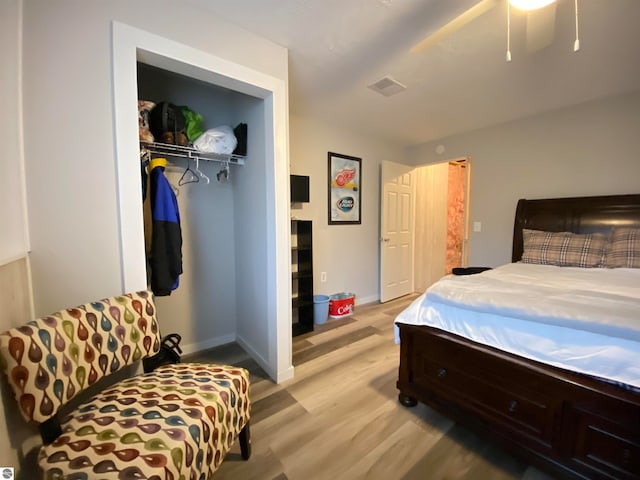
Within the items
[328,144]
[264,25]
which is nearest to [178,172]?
[264,25]

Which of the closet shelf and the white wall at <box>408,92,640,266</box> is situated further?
the white wall at <box>408,92,640,266</box>

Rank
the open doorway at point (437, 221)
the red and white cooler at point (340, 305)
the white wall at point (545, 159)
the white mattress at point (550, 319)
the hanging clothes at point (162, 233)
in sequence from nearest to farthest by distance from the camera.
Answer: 1. the white mattress at point (550, 319)
2. the hanging clothes at point (162, 233)
3. the white wall at point (545, 159)
4. the red and white cooler at point (340, 305)
5. the open doorway at point (437, 221)

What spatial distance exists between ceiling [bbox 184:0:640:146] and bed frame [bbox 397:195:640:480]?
1.89 meters

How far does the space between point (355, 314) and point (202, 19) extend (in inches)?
123

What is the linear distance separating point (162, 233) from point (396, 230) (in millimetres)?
3117

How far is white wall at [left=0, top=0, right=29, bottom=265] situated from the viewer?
3.31 feet

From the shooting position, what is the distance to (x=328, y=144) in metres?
3.24

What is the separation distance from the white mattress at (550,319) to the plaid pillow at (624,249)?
0.48 meters

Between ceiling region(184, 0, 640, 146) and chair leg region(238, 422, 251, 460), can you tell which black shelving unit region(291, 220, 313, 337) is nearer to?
ceiling region(184, 0, 640, 146)

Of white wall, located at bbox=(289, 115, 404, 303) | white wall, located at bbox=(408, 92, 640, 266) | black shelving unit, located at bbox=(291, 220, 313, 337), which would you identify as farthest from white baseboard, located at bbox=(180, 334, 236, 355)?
white wall, located at bbox=(408, 92, 640, 266)

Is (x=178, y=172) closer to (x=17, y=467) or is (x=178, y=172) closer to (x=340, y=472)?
(x=17, y=467)

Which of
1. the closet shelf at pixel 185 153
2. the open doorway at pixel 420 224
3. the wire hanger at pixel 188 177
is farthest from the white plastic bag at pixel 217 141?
the open doorway at pixel 420 224

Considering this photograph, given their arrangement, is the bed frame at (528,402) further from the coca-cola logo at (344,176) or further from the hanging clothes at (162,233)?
the coca-cola logo at (344,176)

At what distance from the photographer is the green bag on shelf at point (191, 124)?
6.39 feet
